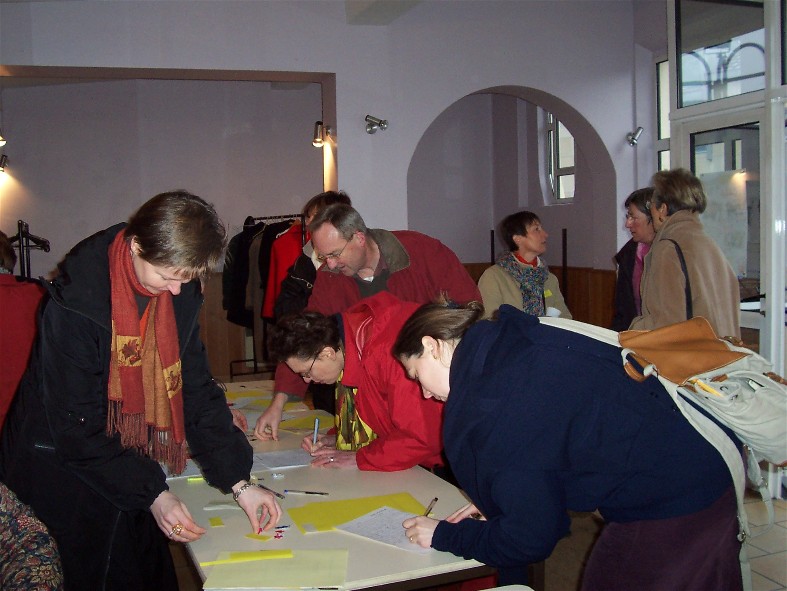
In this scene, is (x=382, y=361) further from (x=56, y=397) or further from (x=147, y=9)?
(x=147, y=9)

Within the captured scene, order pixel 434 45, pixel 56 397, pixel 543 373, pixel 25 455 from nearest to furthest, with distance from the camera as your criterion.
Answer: pixel 543 373, pixel 56 397, pixel 25 455, pixel 434 45

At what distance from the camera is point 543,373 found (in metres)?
1.47

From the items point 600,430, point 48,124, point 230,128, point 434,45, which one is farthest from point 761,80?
point 48,124

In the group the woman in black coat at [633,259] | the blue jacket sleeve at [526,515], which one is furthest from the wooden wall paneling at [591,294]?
the blue jacket sleeve at [526,515]

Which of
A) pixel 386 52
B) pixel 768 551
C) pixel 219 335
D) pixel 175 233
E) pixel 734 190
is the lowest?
pixel 768 551

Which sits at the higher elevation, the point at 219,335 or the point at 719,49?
the point at 719,49

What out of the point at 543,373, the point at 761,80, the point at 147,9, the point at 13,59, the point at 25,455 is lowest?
the point at 25,455

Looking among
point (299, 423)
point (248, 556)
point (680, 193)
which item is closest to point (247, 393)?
point (299, 423)

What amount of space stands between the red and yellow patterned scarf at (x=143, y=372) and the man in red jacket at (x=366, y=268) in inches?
37.4

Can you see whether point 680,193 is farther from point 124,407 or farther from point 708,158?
point 124,407

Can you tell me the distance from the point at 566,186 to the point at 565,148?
40 cm

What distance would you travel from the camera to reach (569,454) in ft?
4.82

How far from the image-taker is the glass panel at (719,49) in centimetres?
433

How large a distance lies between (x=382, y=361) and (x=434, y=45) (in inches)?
160
